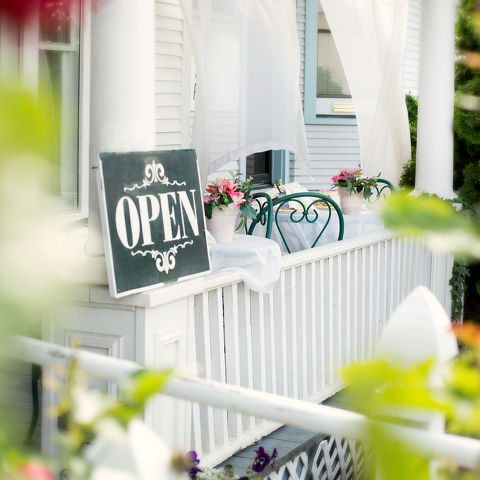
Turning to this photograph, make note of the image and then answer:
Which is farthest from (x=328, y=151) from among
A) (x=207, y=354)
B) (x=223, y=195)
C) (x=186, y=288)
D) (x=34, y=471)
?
(x=34, y=471)

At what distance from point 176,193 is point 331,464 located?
1642 millimetres

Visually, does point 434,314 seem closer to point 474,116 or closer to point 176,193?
point 176,193

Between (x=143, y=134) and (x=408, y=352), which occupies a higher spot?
(x=143, y=134)

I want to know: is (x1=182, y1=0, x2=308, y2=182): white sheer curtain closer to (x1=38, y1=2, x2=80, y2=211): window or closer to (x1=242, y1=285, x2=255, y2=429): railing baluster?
(x1=38, y1=2, x2=80, y2=211): window

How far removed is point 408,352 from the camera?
120 centimetres

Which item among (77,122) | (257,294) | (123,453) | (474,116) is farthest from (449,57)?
(123,453)

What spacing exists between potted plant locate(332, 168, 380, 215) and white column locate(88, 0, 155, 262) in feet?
10.5

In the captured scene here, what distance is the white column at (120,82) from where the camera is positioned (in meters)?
2.77

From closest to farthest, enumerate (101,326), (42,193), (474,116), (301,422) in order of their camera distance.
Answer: (42,193), (301,422), (101,326), (474,116)

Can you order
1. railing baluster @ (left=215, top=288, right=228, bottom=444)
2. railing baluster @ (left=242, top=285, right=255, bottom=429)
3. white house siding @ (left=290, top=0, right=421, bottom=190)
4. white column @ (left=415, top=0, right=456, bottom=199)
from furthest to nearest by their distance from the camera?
white house siding @ (left=290, top=0, right=421, bottom=190), white column @ (left=415, top=0, right=456, bottom=199), railing baluster @ (left=242, top=285, right=255, bottom=429), railing baluster @ (left=215, top=288, right=228, bottom=444)

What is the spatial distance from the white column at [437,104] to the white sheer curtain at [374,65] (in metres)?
0.22

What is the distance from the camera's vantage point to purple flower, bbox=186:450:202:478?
9.27 ft

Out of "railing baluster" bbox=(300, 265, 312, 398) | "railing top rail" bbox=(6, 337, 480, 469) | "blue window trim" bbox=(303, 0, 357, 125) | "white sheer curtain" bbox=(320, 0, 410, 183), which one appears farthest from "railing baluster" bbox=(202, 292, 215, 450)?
"blue window trim" bbox=(303, 0, 357, 125)

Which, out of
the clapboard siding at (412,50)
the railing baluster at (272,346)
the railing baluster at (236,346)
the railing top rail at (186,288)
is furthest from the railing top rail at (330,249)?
the clapboard siding at (412,50)
